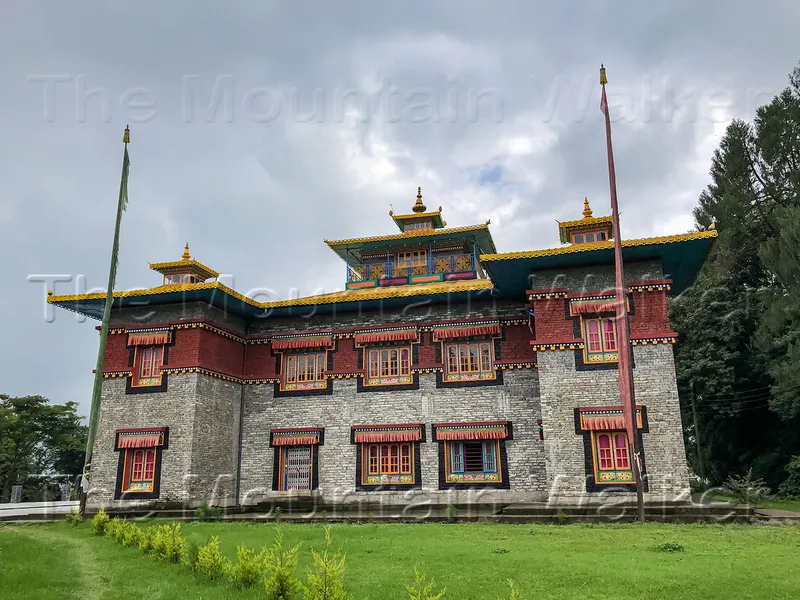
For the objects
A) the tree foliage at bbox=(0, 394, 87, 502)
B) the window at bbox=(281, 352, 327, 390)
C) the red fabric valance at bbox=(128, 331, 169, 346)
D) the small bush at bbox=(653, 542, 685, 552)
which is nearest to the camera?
the small bush at bbox=(653, 542, 685, 552)

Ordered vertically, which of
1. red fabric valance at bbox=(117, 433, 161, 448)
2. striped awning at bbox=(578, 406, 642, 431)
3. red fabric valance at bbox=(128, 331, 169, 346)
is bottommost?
red fabric valance at bbox=(117, 433, 161, 448)

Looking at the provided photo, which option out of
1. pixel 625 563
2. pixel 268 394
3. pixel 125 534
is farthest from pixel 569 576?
pixel 268 394

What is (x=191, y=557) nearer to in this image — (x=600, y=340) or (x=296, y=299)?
(x=600, y=340)

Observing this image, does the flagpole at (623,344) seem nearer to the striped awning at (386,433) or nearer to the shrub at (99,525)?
the striped awning at (386,433)

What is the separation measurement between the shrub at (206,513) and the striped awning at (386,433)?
14.9 ft

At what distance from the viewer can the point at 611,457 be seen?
16594 millimetres

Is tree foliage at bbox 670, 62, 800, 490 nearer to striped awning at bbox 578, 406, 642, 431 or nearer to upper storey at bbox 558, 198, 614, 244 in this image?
upper storey at bbox 558, 198, 614, 244

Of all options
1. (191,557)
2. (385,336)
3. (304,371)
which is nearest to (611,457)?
(385,336)

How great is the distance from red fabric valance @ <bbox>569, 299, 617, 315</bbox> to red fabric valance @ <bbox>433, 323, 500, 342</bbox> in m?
2.81

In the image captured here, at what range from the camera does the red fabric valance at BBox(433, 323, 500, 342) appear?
19.7m

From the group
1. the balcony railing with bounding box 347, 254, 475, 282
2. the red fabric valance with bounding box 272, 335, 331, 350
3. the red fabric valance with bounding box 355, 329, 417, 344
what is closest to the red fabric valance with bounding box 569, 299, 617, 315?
the red fabric valance with bounding box 355, 329, 417, 344

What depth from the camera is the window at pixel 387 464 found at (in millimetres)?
19422

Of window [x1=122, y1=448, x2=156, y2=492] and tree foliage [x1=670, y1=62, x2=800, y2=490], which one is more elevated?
tree foliage [x1=670, y1=62, x2=800, y2=490]

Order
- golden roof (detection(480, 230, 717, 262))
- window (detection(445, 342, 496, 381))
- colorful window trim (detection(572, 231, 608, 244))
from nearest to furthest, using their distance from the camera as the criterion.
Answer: golden roof (detection(480, 230, 717, 262)) → window (detection(445, 342, 496, 381)) → colorful window trim (detection(572, 231, 608, 244))
